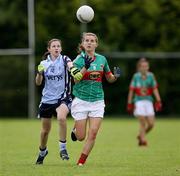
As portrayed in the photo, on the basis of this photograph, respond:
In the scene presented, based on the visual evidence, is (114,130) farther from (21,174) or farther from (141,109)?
(21,174)

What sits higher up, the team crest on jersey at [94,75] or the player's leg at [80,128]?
the team crest on jersey at [94,75]

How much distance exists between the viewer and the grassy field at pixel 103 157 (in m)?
10.5

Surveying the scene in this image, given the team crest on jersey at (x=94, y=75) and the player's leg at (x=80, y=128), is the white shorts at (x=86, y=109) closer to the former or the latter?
the player's leg at (x=80, y=128)

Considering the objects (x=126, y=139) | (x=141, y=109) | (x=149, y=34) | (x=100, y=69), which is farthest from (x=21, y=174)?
(x=149, y=34)

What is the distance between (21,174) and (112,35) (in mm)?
23957

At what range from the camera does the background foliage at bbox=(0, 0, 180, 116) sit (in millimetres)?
31938

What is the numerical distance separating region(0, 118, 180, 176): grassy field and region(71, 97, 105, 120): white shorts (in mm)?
751

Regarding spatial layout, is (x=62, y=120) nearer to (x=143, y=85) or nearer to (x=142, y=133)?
(x=142, y=133)

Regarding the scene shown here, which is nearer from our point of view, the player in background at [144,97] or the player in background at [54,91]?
the player in background at [54,91]

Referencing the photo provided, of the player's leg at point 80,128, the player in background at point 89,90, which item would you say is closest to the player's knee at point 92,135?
the player in background at point 89,90

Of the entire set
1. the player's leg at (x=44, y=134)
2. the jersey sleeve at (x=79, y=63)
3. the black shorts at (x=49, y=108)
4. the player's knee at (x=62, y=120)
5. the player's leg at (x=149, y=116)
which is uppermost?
the jersey sleeve at (x=79, y=63)

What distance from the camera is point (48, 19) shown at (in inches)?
1275

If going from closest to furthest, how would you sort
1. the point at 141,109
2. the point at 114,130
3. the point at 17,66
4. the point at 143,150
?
the point at 143,150 < the point at 141,109 < the point at 114,130 < the point at 17,66

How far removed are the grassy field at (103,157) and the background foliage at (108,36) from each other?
10252 mm
